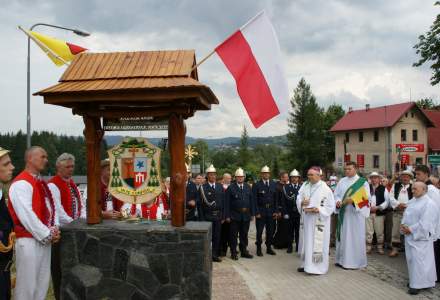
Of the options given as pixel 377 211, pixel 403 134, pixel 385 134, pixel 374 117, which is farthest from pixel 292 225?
pixel 374 117

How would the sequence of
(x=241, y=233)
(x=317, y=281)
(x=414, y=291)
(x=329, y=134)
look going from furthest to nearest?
(x=329, y=134)
(x=241, y=233)
(x=317, y=281)
(x=414, y=291)

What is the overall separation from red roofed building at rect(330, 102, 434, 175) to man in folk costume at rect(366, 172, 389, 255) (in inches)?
1308

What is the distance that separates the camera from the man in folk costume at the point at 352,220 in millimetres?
8719

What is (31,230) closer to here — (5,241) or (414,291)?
(5,241)

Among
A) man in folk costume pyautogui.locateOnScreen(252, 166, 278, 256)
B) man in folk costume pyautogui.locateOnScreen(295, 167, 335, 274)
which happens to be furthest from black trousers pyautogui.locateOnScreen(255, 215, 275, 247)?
man in folk costume pyautogui.locateOnScreen(295, 167, 335, 274)

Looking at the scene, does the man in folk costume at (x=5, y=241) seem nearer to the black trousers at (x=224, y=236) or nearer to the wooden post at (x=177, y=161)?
the wooden post at (x=177, y=161)

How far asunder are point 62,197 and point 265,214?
5.92m

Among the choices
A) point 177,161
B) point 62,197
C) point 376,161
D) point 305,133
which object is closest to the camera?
point 177,161

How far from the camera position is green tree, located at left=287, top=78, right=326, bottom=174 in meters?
57.1

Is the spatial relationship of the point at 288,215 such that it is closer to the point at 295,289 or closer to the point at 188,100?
A: the point at 295,289

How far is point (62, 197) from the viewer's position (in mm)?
5582

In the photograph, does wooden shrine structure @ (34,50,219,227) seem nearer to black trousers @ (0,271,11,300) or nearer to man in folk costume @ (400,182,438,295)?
black trousers @ (0,271,11,300)

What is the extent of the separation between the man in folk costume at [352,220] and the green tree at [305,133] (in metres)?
48.4

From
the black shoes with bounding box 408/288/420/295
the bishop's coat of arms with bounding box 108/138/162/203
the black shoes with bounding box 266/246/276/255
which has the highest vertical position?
the bishop's coat of arms with bounding box 108/138/162/203
